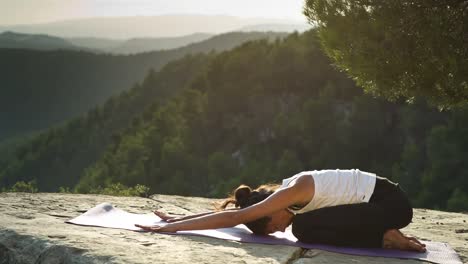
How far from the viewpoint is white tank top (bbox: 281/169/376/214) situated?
17.3ft

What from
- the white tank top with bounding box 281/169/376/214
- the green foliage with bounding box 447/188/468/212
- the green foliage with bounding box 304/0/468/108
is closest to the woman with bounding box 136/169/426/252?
the white tank top with bounding box 281/169/376/214

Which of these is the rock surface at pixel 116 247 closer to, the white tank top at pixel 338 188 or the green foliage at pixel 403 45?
the white tank top at pixel 338 188

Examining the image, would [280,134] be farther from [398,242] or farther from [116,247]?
[116,247]

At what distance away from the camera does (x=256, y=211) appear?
5.21m

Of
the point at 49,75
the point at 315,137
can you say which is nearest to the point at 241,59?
the point at 315,137

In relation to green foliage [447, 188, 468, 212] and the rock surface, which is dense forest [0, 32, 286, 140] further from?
the rock surface

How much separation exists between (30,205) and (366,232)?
148 inches

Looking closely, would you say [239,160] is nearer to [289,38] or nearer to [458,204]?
[289,38]

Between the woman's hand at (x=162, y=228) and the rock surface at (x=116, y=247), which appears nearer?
the rock surface at (x=116, y=247)

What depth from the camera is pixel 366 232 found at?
526 cm

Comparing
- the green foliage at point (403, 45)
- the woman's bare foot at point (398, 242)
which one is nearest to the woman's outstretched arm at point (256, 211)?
the woman's bare foot at point (398, 242)

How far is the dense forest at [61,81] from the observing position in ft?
545

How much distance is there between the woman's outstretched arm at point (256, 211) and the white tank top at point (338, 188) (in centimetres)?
8

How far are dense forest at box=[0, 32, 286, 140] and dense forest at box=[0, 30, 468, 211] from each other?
9432cm
